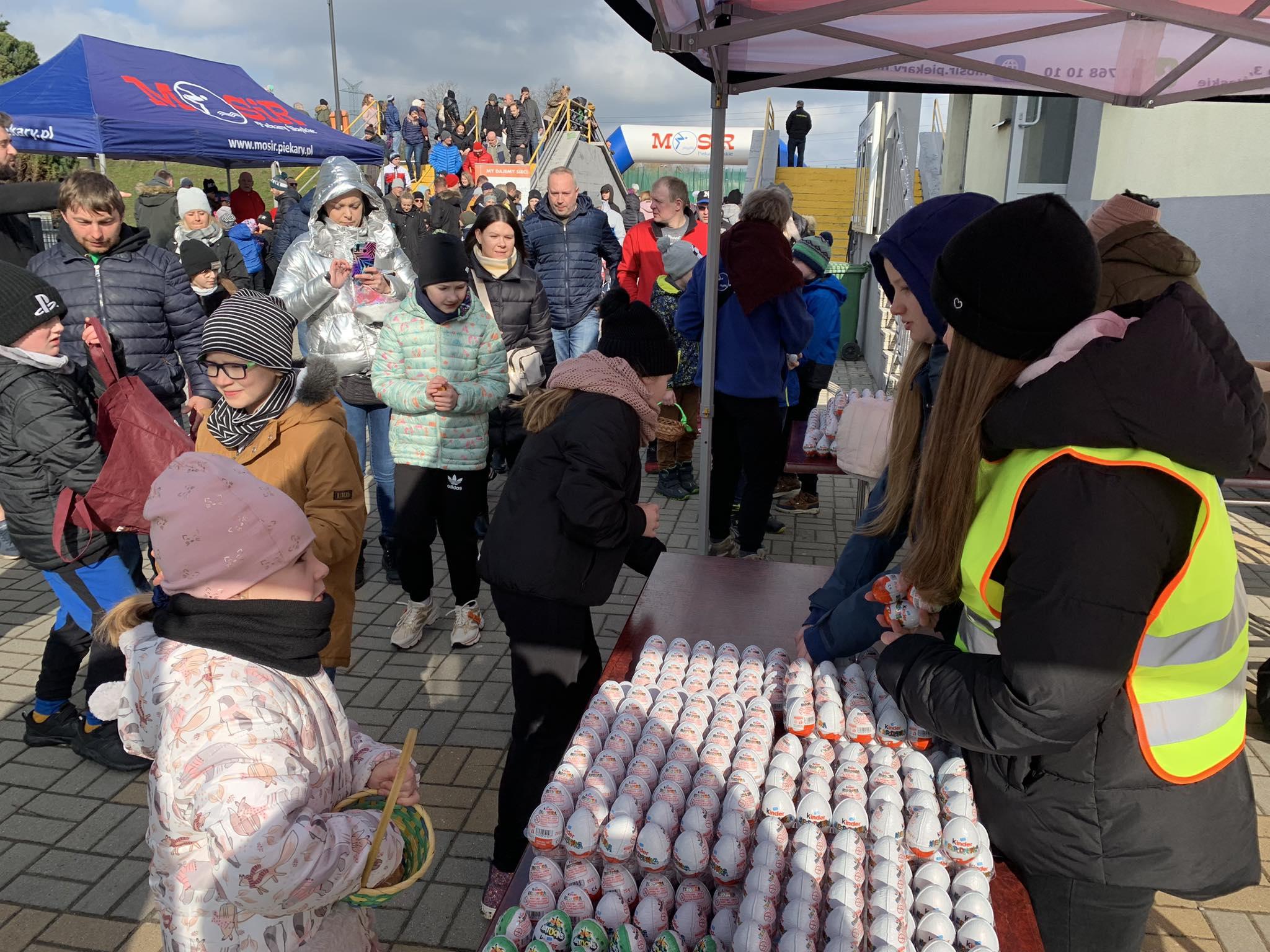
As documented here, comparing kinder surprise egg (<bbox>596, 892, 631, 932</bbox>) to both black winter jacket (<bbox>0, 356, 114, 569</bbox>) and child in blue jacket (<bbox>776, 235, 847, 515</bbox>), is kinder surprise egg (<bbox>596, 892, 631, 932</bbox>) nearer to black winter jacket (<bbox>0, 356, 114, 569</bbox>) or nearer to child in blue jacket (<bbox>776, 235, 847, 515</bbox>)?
black winter jacket (<bbox>0, 356, 114, 569</bbox>)

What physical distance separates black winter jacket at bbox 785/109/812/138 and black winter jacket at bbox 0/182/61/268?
13.5 m

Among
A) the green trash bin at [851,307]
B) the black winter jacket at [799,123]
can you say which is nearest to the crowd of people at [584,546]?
the green trash bin at [851,307]

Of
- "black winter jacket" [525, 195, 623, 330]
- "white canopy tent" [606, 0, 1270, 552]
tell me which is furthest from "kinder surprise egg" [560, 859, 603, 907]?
"black winter jacket" [525, 195, 623, 330]

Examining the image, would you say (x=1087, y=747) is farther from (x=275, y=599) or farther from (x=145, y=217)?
(x=145, y=217)

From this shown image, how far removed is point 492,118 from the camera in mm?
25219

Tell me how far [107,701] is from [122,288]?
320cm

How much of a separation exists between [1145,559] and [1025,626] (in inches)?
7.5

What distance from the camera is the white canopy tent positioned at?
118 inches

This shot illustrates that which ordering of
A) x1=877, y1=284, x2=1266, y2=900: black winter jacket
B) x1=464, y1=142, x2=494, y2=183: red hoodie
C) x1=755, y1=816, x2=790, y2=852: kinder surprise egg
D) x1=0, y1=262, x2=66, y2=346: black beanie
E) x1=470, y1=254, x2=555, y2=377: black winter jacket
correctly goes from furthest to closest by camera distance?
x1=464, y1=142, x2=494, y2=183: red hoodie < x1=470, y1=254, x2=555, y2=377: black winter jacket < x1=0, y1=262, x2=66, y2=346: black beanie < x1=755, y1=816, x2=790, y2=852: kinder surprise egg < x1=877, y1=284, x2=1266, y2=900: black winter jacket

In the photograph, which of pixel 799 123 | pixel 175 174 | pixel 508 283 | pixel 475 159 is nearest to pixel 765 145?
pixel 799 123

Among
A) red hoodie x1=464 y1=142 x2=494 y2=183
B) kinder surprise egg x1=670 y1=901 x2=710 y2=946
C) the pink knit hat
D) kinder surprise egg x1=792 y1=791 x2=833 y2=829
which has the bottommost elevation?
kinder surprise egg x1=670 y1=901 x2=710 y2=946

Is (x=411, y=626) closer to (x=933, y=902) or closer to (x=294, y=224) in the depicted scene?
(x=933, y=902)

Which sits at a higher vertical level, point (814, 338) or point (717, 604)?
point (814, 338)

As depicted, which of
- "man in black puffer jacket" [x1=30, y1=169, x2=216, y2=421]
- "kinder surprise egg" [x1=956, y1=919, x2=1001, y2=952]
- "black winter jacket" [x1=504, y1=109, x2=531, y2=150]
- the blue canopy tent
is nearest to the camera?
"kinder surprise egg" [x1=956, y1=919, x2=1001, y2=952]
